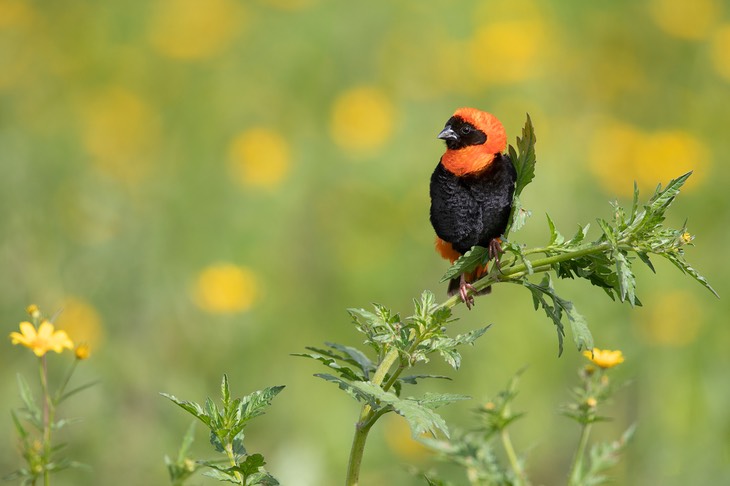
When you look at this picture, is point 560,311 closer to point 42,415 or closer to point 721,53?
point 42,415

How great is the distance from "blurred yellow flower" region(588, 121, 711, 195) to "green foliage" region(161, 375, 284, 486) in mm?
4157

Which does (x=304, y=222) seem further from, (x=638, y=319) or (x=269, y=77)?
(x=638, y=319)

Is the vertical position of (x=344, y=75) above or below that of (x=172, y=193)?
above

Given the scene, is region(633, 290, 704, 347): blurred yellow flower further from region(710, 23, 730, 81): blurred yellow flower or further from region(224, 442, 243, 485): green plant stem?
region(224, 442, 243, 485): green plant stem

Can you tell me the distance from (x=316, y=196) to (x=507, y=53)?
170cm

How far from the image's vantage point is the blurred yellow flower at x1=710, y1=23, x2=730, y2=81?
609cm

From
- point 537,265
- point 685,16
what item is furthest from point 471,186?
point 685,16

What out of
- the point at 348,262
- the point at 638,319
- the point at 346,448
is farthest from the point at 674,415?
the point at 348,262

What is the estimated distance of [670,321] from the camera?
4.38 meters

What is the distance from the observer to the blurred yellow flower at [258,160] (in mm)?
5766

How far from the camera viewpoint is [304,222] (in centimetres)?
566

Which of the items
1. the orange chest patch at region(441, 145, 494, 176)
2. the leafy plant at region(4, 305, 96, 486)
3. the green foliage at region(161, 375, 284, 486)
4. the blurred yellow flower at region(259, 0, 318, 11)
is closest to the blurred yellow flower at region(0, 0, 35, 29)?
the blurred yellow flower at region(259, 0, 318, 11)

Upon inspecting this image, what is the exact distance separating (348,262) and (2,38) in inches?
140

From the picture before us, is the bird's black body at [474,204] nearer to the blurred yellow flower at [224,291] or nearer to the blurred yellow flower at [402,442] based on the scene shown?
the blurred yellow flower at [402,442]
